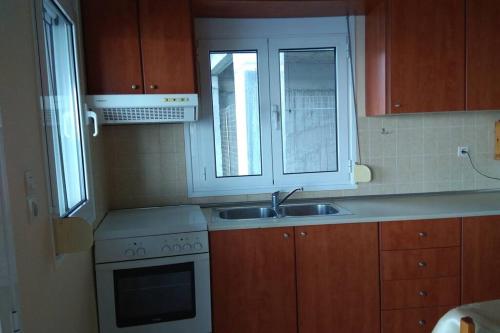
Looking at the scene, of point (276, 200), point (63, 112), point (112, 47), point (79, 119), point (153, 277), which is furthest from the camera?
point (276, 200)

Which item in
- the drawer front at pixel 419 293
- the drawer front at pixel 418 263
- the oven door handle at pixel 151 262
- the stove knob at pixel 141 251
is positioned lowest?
the drawer front at pixel 419 293

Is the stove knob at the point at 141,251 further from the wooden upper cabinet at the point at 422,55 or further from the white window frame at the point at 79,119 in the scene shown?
the wooden upper cabinet at the point at 422,55

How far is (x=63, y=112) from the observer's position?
6.28 feet

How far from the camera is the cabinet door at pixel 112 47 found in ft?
7.57

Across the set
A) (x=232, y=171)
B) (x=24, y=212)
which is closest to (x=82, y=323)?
(x=24, y=212)

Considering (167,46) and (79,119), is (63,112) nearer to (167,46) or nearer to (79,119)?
(79,119)

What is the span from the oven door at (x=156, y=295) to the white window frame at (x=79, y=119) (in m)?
0.38

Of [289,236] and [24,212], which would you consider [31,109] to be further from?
[289,236]

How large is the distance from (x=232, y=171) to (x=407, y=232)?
4.16 ft

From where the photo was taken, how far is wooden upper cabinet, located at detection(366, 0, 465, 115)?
249cm

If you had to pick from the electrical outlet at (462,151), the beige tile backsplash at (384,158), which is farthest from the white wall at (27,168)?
the electrical outlet at (462,151)

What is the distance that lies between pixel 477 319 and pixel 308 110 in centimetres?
199

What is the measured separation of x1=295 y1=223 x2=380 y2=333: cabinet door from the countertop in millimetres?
57

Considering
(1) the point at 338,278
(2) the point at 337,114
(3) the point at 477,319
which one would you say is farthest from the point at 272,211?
(3) the point at 477,319
